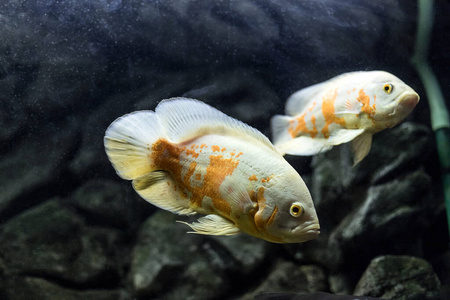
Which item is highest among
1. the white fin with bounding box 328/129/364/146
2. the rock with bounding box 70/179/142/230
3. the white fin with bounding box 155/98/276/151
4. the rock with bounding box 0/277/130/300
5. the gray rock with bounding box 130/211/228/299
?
the white fin with bounding box 155/98/276/151

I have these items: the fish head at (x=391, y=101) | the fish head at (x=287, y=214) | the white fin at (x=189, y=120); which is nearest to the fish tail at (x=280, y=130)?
the fish head at (x=391, y=101)

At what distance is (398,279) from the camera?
2.43 meters

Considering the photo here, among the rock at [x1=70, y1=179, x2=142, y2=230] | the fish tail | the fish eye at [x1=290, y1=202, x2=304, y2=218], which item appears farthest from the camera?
the rock at [x1=70, y1=179, x2=142, y2=230]

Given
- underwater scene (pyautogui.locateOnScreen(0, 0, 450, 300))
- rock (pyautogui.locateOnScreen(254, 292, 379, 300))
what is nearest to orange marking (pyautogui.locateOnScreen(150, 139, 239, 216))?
underwater scene (pyautogui.locateOnScreen(0, 0, 450, 300))

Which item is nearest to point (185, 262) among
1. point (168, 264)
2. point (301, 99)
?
point (168, 264)

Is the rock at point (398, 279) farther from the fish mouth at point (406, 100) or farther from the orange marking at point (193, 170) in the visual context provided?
the orange marking at point (193, 170)

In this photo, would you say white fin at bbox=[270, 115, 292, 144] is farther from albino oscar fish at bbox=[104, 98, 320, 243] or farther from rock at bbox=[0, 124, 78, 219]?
rock at bbox=[0, 124, 78, 219]

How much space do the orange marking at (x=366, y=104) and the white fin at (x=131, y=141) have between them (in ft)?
3.17

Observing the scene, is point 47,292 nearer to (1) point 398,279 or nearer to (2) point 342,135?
(2) point 342,135

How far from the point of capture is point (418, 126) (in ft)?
8.59

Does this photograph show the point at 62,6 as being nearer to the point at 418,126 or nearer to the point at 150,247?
the point at 150,247

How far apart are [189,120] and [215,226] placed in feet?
1.31

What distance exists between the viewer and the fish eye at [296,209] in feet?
3.72

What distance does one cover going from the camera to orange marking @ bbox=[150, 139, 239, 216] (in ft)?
4.01
